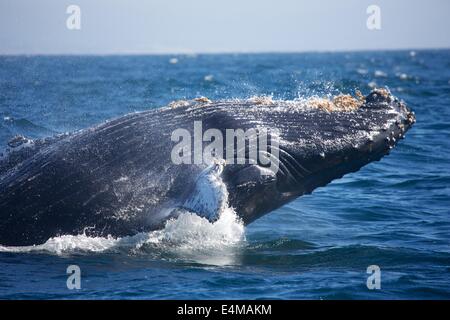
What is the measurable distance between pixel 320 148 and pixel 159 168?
2391 millimetres

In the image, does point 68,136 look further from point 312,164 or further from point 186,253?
point 312,164

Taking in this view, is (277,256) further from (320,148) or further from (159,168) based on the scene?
(159,168)

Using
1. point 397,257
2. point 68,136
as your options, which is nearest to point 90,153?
point 68,136

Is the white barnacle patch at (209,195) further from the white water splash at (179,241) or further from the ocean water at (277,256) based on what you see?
the ocean water at (277,256)

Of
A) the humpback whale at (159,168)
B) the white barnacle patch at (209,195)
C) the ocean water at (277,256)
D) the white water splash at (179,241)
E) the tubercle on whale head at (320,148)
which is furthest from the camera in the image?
the tubercle on whale head at (320,148)

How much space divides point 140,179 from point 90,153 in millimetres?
840

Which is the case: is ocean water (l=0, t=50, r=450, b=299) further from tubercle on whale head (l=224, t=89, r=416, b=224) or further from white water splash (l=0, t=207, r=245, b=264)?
tubercle on whale head (l=224, t=89, r=416, b=224)

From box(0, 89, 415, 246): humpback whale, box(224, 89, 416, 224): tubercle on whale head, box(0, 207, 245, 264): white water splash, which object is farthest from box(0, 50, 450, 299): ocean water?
box(224, 89, 416, 224): tubercle on whale head

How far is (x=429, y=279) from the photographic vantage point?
9508 millimetres

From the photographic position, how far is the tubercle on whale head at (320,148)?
33.0 ft

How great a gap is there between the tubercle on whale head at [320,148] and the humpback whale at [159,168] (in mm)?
15

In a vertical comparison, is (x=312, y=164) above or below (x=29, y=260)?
above

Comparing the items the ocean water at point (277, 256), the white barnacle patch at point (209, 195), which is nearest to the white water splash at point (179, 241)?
the ocean water at point (277, 256)

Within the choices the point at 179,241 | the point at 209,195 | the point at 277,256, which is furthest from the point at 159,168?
the point at 277,256
